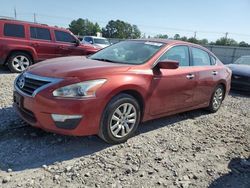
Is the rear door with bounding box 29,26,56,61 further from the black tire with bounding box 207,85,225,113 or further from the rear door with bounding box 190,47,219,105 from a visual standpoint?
the black tire with bounding box 207,85,225,113

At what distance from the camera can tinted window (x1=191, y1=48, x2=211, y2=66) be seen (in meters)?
5.65

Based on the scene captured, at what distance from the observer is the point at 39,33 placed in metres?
9.73

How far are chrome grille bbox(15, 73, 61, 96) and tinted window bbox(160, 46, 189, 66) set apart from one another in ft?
6.52

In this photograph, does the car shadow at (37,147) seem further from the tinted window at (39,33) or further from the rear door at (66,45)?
the rear door at (66,45)

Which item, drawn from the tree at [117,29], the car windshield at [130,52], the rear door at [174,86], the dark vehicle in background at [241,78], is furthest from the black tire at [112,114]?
the tree at [117,29]

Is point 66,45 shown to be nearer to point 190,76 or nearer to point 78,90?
point 190,76

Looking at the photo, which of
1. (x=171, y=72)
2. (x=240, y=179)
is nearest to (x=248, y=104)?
(x=171, y=72)

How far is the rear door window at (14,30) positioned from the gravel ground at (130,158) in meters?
4.43

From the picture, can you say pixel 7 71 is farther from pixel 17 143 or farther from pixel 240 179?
pixel 240 179

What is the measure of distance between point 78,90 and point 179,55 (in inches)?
94.5

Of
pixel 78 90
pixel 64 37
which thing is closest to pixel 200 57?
pixel 78 90

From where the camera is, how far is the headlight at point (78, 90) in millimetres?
3590

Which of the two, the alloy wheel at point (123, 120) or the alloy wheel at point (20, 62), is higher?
the alloy wheel at point (20, 62)

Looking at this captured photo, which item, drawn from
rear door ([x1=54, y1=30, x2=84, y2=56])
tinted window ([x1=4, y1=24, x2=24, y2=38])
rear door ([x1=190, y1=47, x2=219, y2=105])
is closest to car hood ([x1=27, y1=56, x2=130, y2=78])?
rear door ([x1=190, y1=47, x2=219, y2=105])
